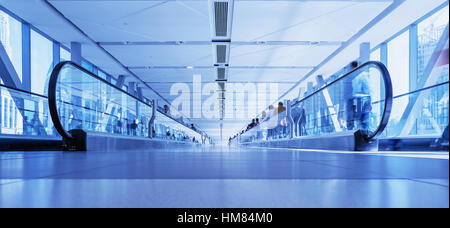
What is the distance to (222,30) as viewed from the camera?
10859 millimetres

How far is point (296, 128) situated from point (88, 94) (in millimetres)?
6540

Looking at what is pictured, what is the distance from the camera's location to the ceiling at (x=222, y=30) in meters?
9.02

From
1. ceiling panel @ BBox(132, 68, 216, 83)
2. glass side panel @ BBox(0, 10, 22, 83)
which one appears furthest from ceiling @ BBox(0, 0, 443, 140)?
glass side panel @ BBox(0, 10, 22, 83)

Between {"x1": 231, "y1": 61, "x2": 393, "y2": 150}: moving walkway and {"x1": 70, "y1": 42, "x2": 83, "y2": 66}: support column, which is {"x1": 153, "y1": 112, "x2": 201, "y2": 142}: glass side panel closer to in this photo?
{"x1": 70, "y1": 42, "x2": 83, "y2": 66}: support column

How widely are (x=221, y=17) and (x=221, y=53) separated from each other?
3766mm

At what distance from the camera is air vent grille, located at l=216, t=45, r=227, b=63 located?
12.6 metres

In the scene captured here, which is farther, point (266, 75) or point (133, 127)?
point (266, 75)

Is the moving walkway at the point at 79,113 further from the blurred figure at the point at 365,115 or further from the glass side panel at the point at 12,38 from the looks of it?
the blurred figure at the point at 365,115

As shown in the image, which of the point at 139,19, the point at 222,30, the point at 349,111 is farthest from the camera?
the point at 222,30

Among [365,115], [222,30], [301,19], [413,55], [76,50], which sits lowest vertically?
[365,115]

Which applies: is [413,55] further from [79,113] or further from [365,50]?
[79,113]

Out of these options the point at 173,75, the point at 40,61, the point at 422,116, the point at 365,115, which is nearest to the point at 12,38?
the point at 40,61

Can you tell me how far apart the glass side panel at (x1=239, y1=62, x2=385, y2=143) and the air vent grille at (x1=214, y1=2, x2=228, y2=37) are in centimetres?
377
